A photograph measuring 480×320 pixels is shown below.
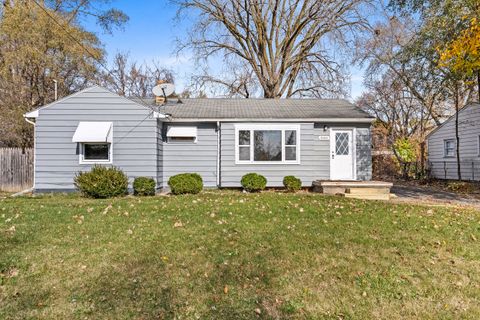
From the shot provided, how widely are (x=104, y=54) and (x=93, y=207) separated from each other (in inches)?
608

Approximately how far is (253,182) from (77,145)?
20.4 ft

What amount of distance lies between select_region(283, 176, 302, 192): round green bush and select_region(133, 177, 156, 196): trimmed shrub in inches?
182

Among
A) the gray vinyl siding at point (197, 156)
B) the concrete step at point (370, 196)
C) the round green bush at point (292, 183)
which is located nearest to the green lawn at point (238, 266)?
the concrete step at point (370, 196)

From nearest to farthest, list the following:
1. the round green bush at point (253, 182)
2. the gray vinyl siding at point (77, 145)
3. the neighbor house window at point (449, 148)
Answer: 1. the gray vinyl siding at point (77, 145)
2. the round green bush at point (253, 182)
3. the neighbor house window at point (449, 148)

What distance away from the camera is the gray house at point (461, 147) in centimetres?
1578

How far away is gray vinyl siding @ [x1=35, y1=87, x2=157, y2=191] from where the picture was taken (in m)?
11.6

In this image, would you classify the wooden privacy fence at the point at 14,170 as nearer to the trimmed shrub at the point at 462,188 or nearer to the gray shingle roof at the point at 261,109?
the gray shingle roof at the point at 261,109

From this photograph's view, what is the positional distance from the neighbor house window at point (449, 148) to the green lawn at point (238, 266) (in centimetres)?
1252

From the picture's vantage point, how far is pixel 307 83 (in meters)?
24.0

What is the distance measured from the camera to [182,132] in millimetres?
12727

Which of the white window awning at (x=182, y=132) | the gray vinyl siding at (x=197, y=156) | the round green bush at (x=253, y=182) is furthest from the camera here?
the gray vinyl siding at (x=197, y=156)

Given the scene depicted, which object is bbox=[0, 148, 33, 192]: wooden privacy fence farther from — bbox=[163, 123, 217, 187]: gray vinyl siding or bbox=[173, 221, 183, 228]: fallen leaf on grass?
bbox=[173, 221, 183, 228]: fallen leaf on grass

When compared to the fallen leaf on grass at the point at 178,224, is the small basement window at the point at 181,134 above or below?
above

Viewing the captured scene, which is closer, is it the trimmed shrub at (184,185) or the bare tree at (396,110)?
the trimmed shrub at (184,185)
